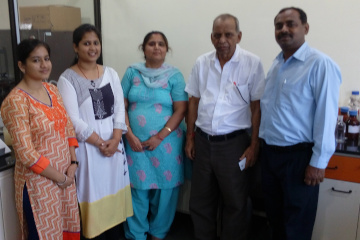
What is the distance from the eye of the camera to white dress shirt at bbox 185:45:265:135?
1.78 m

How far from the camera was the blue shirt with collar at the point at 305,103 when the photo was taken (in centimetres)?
143

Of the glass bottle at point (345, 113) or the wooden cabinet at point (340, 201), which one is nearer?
the wooden cabinet at point (340, 201)

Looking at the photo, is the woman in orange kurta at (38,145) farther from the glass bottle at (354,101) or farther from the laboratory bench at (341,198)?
the glass bottle at (354,101)

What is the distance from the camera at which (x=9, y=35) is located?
2.31 metres

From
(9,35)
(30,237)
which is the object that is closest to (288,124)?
(30,237)

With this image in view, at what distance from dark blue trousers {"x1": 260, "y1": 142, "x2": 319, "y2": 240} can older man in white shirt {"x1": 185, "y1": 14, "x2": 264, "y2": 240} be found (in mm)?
172

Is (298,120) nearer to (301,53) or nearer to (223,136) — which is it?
(301,53)

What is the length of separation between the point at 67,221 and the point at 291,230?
44.8 inches

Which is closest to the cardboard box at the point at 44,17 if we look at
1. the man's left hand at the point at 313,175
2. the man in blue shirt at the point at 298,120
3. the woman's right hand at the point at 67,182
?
the woman's right hand at the point at 67,182

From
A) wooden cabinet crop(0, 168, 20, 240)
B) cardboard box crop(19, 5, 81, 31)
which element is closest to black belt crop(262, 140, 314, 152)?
wooden cabinet crop(0, 168, 20, 240)

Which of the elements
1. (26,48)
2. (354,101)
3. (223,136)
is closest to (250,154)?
(223,136)

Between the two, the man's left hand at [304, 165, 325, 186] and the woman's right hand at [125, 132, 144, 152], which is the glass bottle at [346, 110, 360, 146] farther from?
the woman's right hand at [125, 132, 144, 152]

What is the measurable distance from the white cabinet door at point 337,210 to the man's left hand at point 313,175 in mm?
349

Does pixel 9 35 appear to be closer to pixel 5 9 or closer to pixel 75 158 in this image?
pixel 5 9
